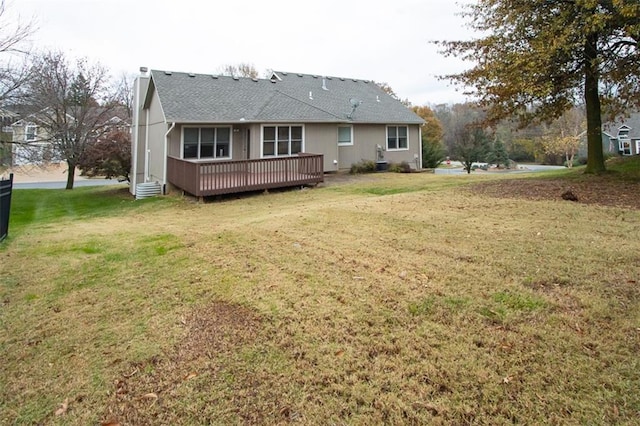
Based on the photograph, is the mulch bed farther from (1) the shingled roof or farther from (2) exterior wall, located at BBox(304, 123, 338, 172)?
(1) the shingled roof

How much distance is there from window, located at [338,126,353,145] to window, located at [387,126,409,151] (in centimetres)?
284

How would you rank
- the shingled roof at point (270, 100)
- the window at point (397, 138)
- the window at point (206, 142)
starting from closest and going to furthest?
the window at point (206, 142), the shingled roof at point (270, 100), the window at point (397, 138)

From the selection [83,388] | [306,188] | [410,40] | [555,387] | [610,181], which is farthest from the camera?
[410,40]

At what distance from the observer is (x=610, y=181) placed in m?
11.1

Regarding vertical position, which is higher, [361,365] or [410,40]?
[410,40]

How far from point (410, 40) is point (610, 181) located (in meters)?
10.6

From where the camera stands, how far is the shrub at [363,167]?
1997 cm

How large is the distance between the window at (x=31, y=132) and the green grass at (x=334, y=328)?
1863cm

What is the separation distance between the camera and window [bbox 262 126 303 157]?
16906 mm

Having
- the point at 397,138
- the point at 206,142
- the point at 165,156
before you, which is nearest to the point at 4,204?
the point at 165,156

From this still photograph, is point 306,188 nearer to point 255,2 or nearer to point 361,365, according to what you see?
point 255,2

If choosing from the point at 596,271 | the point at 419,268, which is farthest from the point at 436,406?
the point at 596,271

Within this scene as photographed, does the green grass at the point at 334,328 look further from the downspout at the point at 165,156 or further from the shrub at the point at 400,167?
the shrub at the point at 400,167

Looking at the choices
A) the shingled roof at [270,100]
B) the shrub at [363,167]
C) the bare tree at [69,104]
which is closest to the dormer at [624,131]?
the shingled roof at [270,100]
